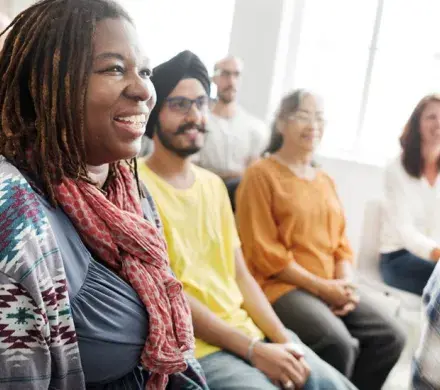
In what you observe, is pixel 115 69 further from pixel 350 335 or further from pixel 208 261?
pixel 350 335

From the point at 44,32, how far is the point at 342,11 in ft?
11.0

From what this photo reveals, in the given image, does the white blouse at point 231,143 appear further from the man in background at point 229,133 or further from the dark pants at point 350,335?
the dark pants at point 350,335

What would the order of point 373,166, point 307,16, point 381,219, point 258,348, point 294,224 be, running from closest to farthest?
point 258,348, point 294,224, point 381,219, point 373,166, point 307,16

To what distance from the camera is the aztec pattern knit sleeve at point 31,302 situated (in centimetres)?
76

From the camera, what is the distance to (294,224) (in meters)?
2.07

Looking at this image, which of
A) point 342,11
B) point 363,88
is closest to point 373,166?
point 363,88

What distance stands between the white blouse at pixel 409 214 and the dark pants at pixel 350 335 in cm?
38

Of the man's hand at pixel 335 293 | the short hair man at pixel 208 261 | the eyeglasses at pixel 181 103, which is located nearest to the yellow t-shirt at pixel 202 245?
the short hair man at pixel 208 261

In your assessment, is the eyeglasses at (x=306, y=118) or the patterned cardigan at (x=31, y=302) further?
the eyeglasses at (x=306, y=118)

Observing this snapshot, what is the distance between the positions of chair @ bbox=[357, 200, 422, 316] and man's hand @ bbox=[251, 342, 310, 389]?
119cm

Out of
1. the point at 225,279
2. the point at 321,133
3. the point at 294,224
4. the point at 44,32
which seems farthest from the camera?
the point at 321,133

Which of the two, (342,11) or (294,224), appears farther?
(342,11)

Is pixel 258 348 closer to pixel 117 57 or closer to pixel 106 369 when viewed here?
pixel 106 369

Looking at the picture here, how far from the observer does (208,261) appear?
1484 mm
